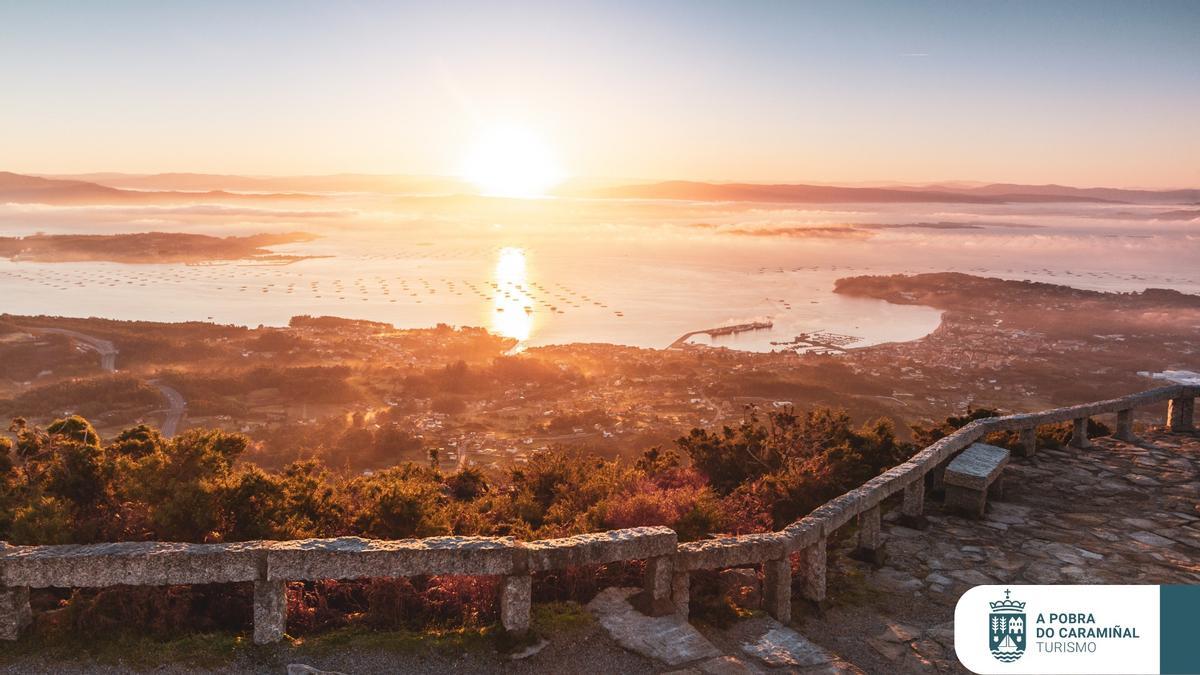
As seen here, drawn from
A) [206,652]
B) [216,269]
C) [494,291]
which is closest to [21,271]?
A: [216,269]

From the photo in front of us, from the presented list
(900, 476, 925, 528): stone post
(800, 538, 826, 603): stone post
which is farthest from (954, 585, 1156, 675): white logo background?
(900, 476, 925, 528): stone post

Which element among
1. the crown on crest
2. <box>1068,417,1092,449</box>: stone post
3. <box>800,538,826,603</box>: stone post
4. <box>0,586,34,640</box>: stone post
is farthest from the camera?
<box>1068,417,1092,449</box>: stone post

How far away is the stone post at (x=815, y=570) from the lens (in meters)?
7.23

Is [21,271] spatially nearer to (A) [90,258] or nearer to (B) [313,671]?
(A) [90,258]

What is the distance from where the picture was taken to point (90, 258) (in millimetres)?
125625

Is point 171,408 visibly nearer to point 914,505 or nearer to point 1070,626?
point 914,505

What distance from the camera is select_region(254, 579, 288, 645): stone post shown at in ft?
18.7

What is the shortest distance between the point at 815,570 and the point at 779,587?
0.63 metres

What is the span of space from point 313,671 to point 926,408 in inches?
1855

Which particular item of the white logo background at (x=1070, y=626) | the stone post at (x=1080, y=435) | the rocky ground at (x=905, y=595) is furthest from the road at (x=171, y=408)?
the white logo background at (x=1070, y=626)

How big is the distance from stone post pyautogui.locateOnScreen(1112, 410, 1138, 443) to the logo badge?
8.37 m

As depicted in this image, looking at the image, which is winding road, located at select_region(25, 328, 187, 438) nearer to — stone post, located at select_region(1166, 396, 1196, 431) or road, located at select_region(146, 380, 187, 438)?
road, located at select_region(146, 380, 187, 438)

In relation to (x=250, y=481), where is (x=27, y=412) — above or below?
below

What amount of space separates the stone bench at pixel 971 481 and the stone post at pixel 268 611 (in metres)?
8.23
